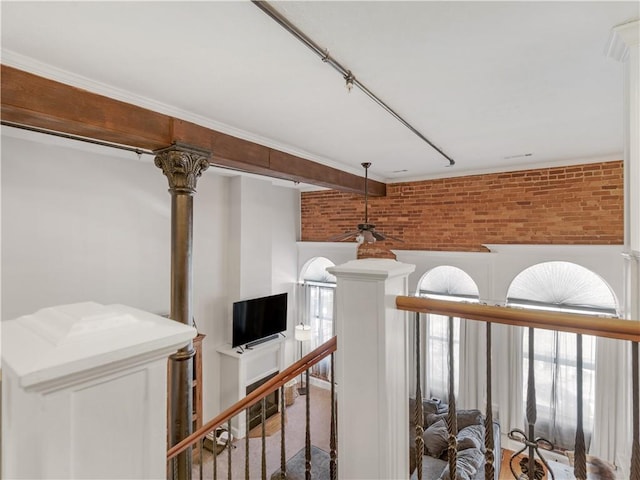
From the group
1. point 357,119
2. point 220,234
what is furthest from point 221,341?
point 357,119

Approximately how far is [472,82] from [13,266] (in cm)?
437

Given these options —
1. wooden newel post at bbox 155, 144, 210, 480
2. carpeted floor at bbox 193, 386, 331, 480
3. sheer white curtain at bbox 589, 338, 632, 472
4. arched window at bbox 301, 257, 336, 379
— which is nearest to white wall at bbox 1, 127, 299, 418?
carpeted floor at bbox 193, 386, 331, 480

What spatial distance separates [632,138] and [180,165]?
264 centimetres

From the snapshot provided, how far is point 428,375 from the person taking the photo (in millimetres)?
5473

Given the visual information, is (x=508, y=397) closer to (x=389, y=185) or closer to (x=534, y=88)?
(x=389, y=185)

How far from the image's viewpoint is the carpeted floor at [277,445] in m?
4.42

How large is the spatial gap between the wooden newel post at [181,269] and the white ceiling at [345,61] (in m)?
0.37

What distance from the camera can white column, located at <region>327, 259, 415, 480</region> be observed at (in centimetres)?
126

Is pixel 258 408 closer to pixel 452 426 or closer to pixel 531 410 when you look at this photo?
pixel 452 426

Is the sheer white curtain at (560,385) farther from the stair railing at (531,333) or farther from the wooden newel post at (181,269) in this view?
the wooden newel post at (181,269)

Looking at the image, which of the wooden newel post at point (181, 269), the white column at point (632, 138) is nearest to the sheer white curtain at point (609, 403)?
the white column at point (632, 138)

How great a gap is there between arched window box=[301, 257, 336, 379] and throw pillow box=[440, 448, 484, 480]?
3.33 m

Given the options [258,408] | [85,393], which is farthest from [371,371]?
[258,408]

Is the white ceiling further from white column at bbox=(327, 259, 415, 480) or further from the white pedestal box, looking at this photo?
the white pedestal box
